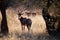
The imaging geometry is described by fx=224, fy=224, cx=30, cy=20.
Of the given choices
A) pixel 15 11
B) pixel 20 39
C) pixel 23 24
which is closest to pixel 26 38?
pixel 20 39

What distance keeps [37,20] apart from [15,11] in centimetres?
177

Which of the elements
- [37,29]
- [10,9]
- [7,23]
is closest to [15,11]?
[10,9]

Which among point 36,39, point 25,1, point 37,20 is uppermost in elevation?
point 25,1

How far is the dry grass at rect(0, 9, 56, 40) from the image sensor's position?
8.39 m

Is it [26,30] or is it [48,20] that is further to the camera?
[26,30]

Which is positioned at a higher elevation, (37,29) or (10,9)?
(10,9)

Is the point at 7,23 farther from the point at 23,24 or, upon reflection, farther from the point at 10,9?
the point at 10,9

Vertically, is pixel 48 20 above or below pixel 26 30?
above

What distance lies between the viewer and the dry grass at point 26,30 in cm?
839

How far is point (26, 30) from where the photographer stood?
358 inches

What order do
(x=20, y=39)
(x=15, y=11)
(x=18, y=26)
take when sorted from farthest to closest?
(x=15, y=11) → (x=18, y=26) → (x=20, y=39)

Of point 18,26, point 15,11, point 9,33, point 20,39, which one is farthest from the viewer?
point 15,11

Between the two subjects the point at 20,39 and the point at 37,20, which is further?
the point at 37,20

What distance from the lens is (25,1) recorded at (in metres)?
11.2
